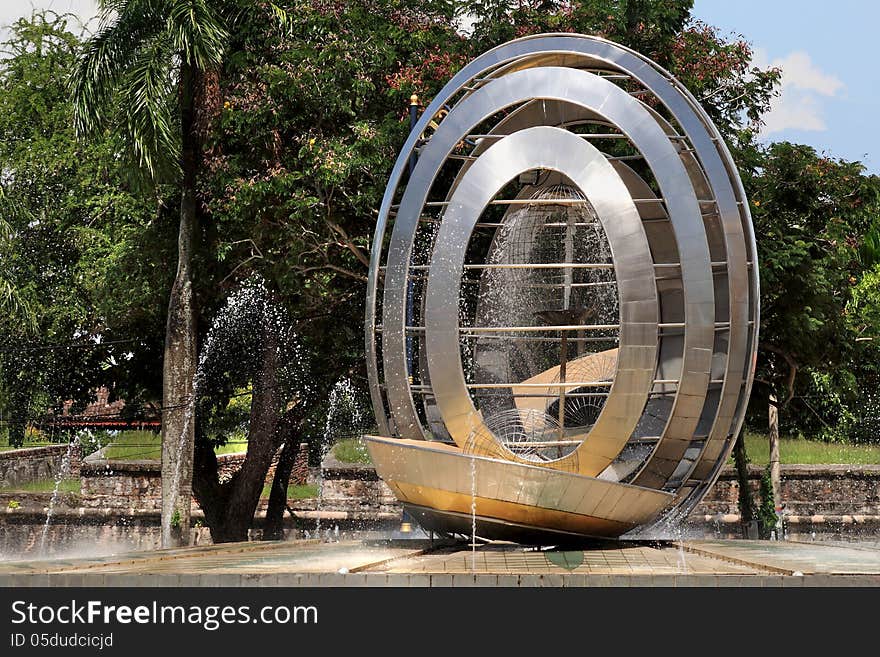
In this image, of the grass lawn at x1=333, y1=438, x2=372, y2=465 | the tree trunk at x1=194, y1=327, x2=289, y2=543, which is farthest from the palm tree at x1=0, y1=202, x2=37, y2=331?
the grass lawn at x1=333, y1=438, x2=372, y2=465

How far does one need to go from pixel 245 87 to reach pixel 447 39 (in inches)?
126

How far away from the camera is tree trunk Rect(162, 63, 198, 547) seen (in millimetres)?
17859

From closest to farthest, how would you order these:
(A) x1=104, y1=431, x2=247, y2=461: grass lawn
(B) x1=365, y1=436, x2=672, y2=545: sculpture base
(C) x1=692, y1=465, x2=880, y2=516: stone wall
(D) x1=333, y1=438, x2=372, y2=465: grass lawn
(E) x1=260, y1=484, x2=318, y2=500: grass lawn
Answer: (B) x1=365, y1=436, x2=672, y2=545: sculpture base → (D) x1=333, y1=438, x2=372, y2=465: grass lawn → (E) x1=260, y1=484, x2=318, y2=500: grass lawn → (C) x1=692, y1=465, x2=880, y2=516: stone wall → (A) x1=104, y1=431, x2=247, y2=461: grass lawn

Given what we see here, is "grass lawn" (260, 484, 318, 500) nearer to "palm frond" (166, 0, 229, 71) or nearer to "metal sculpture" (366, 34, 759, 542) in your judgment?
"palm frond" (166, 0, 229, 71)

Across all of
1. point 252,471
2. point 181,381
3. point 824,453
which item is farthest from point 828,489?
point 181,381

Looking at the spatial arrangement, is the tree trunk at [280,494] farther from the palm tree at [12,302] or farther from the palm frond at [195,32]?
the palm frond at [195,32]

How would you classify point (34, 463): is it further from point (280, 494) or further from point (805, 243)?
point (805, 243)

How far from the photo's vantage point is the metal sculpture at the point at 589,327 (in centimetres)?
1155

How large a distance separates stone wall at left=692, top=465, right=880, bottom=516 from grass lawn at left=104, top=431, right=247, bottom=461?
39.3 ft

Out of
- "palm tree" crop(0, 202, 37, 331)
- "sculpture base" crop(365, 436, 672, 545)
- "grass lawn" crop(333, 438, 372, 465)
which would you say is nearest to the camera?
"sculpture base" crop(365, 436, 672, 545)

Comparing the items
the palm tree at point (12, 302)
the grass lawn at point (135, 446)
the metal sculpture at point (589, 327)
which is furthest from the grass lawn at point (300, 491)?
the metal sculpture at point (589, 327)

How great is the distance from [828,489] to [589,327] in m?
15.9

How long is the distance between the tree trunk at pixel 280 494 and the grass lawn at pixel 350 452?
3.49 meters

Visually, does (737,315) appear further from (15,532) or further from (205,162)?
(15,532)
